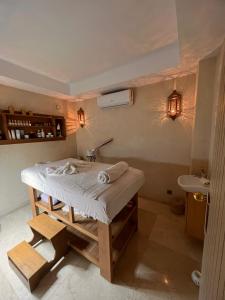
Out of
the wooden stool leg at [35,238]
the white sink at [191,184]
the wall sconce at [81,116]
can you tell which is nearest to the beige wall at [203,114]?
the white sink at [191,184]

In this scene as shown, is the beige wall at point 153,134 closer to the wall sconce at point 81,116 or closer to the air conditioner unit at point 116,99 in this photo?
the air conditioner unit at point 116,99

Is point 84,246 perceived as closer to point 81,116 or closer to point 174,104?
point 174,104

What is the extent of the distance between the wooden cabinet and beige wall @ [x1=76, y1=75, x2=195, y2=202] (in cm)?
81

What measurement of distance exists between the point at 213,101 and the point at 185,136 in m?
0.67

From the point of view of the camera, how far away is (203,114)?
175 cm

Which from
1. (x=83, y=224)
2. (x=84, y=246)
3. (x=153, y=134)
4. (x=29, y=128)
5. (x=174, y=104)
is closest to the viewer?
(x=83, y=224)

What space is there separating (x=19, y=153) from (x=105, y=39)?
2337 millimetres

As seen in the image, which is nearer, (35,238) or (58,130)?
(35,238)

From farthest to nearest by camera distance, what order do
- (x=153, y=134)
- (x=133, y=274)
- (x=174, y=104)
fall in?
(x=153, y=134), (x=174, y=104), (x=133, y=274)

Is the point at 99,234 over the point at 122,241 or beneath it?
over

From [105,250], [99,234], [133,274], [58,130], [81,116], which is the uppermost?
[81,116]

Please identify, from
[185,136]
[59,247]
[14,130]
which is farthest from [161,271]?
[14,130]

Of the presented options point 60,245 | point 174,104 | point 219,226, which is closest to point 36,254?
point 60,245

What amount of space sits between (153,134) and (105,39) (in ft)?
5.28
